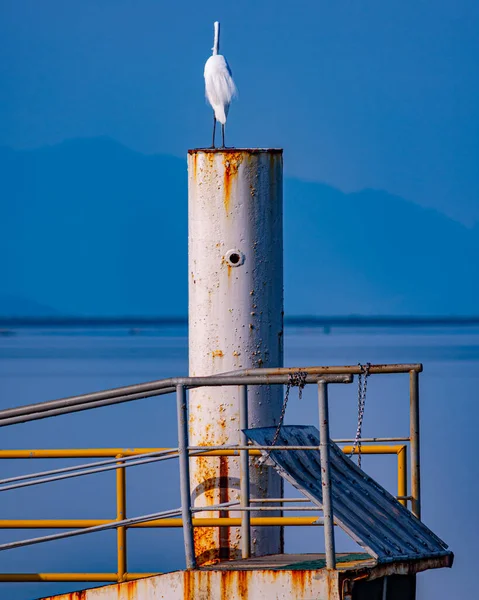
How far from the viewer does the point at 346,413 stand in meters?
33.6

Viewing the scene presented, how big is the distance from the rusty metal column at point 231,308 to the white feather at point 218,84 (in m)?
4.34

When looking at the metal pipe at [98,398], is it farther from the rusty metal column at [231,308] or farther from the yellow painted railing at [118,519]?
the rusty metal column at [231,308]

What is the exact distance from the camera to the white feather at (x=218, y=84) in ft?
41.5

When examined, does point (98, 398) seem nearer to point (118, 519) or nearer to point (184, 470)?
point (184, 470)

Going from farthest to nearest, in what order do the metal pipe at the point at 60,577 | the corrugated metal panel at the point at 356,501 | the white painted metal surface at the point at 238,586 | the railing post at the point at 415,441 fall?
the metal pipe at the point at 60,577
the railing post at the point at 415,441
the corrugated metal panel at the point at 356,501
the white painted metal surface at the point at 238,586

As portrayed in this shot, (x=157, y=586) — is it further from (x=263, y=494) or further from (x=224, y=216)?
(x=224, y=216)

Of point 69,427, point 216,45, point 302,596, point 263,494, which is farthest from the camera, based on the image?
point 69,427

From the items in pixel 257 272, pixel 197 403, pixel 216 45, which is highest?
pixel 216 45

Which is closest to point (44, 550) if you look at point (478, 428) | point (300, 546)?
point (300, 546)

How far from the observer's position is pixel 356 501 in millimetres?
6781

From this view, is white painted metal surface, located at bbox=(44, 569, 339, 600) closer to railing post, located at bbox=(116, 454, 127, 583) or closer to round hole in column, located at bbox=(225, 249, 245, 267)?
railing post, located at bbox=(116, 454, 127, 583)

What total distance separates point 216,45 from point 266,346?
548cm

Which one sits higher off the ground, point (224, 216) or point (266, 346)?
point (224, 216)

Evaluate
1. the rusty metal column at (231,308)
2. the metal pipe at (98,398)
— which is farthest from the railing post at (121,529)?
the metal pipe at (98,398)
